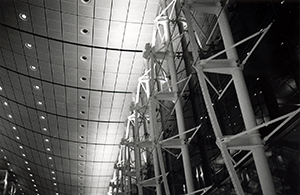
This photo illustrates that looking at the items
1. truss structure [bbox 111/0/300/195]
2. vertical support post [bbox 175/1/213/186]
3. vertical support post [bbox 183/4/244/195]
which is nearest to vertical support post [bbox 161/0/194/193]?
truss structure [bbox 111/0/300/195]

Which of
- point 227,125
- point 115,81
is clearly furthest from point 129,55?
point 227,125

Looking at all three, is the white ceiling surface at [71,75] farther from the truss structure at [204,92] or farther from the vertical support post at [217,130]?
the vertical support post at [217,130]

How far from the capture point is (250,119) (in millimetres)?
8055

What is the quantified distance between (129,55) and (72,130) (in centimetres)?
1251

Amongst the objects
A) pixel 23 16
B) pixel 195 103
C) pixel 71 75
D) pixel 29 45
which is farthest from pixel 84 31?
pixel 195 103

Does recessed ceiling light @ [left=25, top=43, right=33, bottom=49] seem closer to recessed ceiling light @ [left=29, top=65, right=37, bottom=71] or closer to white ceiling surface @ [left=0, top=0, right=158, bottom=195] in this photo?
white ceiling surface @ [left=0, top=0, right=158, bottom=195]

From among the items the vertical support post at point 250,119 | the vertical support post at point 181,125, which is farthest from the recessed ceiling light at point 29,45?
the vertical support post at point 250,119

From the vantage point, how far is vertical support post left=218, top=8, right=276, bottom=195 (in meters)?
7.31

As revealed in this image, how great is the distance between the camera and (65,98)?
80.6 feet

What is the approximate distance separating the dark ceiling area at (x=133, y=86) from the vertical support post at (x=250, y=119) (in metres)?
0.36

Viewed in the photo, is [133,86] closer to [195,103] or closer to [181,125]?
[195,103]

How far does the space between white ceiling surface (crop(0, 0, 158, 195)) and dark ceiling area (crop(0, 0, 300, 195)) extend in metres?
0.08

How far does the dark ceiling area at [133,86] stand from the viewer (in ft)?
27.0

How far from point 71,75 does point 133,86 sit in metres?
4.59
